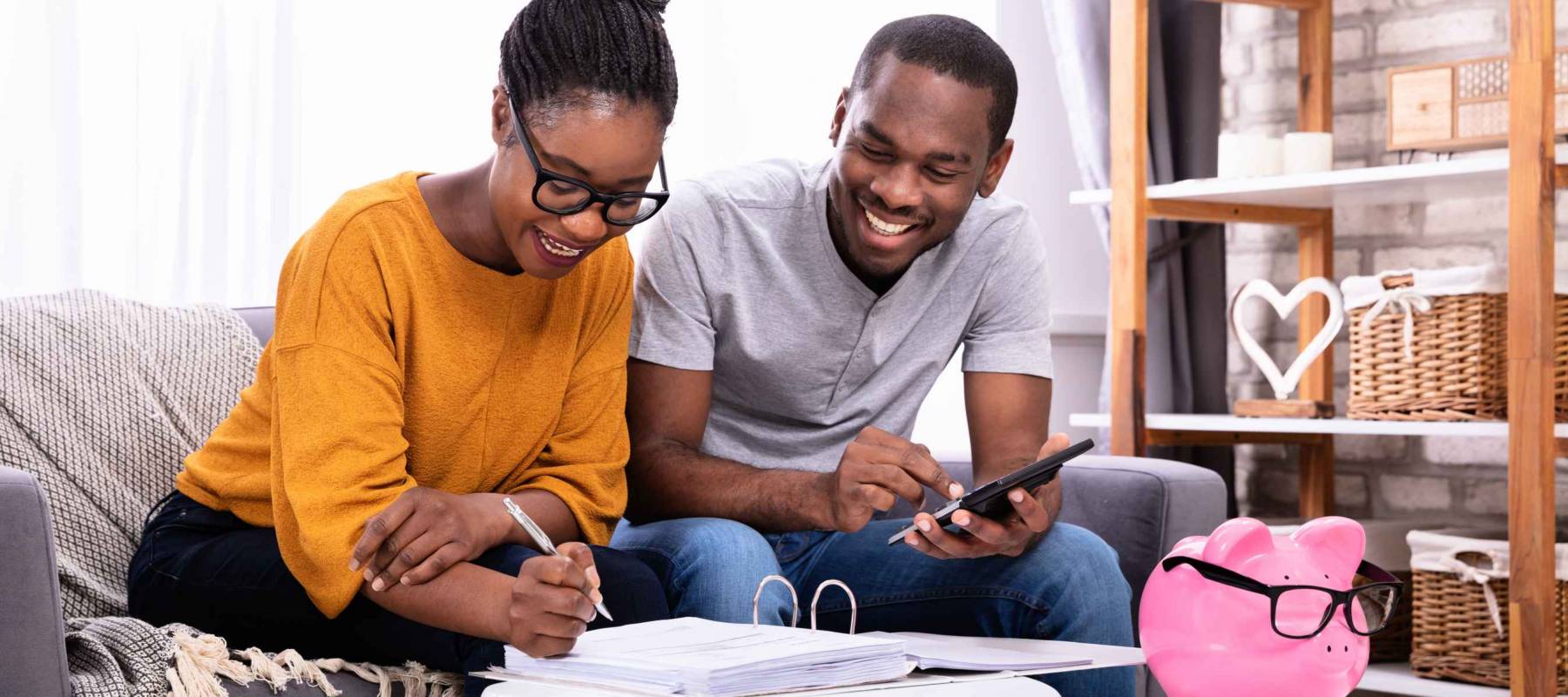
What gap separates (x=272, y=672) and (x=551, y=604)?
44 centimetres

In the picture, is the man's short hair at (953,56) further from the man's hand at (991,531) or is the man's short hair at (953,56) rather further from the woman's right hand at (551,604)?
the woman's right hand at (551,604)

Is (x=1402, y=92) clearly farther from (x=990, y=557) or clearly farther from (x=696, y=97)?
(x=990, y=557)

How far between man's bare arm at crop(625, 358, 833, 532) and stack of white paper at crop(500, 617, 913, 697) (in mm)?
486

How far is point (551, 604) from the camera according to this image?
114 cm

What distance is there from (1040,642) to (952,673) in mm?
207

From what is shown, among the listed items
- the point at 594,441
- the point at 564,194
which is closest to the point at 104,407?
the point at 594,441

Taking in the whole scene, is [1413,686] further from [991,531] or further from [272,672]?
[272,672]

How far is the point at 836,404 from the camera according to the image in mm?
1890

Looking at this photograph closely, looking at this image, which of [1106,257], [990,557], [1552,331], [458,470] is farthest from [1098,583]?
[1106,257]

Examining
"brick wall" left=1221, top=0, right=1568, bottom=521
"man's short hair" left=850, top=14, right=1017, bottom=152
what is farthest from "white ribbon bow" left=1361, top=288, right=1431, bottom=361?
"man's short hair" left=850, top=14, right=1017, bottom=152

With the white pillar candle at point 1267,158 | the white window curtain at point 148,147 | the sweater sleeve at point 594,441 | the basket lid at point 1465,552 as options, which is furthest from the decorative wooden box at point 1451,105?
the white window curtain at point 148,147

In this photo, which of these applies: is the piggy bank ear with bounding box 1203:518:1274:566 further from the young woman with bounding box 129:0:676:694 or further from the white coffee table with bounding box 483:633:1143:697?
the young woman with bounding box 129:0:676:694

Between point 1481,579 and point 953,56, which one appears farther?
point 1481,579

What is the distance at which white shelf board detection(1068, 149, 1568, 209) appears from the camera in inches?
97.4
